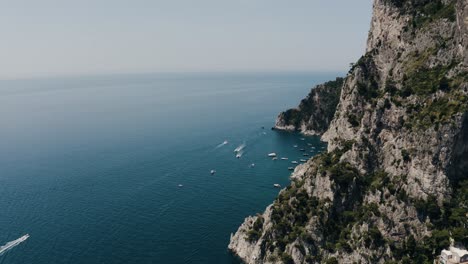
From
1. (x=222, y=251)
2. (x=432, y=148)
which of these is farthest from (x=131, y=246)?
(x=432, y=148)

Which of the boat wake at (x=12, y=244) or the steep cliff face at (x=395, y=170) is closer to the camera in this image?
the steep cliff face at (x=395, y=170)

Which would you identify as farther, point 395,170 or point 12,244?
point 12,244

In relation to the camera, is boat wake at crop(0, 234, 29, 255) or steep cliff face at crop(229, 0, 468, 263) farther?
boat wake at crop(0, 234, 29, 255)

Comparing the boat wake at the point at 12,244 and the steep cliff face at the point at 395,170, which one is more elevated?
the steep cliff face at the point at 395,170

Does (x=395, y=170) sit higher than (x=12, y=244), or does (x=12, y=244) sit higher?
(x=395, y=170)

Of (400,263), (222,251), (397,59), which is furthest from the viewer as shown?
(397,59)

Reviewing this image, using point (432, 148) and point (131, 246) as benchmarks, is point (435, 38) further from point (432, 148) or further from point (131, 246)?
point (131, 246)

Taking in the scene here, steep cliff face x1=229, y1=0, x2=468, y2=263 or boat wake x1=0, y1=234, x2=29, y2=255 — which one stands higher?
steep cliff face x1=229, y1=0, x2=468, y2=263

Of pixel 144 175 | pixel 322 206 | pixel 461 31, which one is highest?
pixel 461 31
